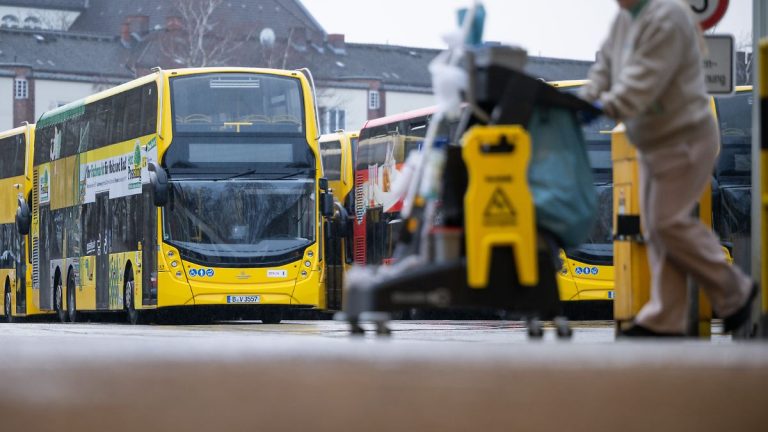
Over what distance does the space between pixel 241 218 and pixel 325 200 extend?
1.26 meters

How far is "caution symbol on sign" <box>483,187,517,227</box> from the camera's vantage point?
7.87 meters

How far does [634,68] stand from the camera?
28.0 ft

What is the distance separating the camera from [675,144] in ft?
28.7

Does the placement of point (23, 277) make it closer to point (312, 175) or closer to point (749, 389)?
point (312, 175)

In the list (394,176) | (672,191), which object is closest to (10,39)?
(394,176)

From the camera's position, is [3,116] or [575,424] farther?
[3,116]

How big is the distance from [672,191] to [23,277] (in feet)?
95.5

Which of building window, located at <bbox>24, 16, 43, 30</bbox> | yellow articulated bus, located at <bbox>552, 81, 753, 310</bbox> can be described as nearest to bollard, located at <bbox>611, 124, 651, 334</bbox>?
yellow articulated bus, located at <bbox>552, 81, 753, 310</bbox>

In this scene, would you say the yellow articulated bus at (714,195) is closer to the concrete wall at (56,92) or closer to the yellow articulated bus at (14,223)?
the yellow articulated bus at (14,223)

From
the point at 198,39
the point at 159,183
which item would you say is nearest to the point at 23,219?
the point at 159,183

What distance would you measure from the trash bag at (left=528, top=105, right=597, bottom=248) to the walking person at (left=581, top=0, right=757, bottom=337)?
22 centimetres

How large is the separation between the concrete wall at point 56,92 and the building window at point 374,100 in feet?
46.0

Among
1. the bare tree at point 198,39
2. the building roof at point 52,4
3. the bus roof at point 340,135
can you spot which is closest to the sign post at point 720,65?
the bus roof at point 340,135

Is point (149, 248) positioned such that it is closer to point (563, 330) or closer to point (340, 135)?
point (340, 135)
